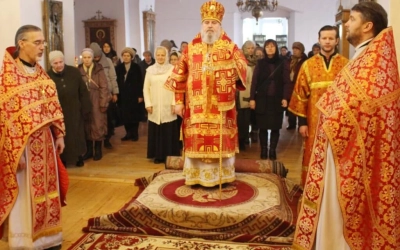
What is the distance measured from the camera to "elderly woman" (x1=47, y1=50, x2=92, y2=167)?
5707 mm

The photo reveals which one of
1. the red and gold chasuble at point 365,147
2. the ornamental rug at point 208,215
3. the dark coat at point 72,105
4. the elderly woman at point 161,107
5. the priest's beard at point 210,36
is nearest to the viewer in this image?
the red and gold chasuble at point 365,147

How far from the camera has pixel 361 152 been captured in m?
2.53

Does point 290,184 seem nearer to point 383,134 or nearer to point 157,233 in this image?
point 157,233

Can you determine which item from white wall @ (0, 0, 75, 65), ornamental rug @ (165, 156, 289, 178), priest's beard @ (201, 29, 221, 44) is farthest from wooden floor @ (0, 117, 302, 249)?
priest's beard @ (201, 29, 221, 44)

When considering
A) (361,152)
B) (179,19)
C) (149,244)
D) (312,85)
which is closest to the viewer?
(361,152)

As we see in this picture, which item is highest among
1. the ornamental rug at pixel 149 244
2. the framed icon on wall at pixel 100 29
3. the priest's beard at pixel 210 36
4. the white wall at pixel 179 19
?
the white wall at pixel 179 19

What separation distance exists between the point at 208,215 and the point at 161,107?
2.48m

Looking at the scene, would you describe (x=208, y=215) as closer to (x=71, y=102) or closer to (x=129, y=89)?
(x=71, y=102)

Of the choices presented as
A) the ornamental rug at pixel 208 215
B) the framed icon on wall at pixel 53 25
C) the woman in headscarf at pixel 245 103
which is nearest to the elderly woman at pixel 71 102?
the framed icon on wall at pixel 53 25

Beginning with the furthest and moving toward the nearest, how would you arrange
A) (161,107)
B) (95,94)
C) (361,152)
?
(95,94)
(161,107)
(361,152)

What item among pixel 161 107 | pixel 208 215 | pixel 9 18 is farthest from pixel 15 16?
pixel 208 215

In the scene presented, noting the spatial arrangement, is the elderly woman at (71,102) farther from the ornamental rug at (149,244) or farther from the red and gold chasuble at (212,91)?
the ornamental rug at (149,244)

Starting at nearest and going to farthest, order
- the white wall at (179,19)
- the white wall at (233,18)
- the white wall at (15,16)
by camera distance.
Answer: the white wall at (15,16), the white wall at (233,18), the white wall at (179,19)

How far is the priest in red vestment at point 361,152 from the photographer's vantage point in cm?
250
